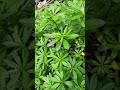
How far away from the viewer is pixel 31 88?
1.80 meters

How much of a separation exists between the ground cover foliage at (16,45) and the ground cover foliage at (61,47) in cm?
6

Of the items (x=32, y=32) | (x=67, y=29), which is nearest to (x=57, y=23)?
(x=67, y=29)

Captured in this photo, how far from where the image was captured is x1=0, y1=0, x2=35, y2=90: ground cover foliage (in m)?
1.75

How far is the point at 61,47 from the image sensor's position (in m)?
1.76

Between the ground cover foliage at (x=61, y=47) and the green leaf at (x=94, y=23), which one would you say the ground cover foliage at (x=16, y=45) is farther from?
the green leaf at (x=94, y=23)

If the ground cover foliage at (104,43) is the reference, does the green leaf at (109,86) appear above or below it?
below

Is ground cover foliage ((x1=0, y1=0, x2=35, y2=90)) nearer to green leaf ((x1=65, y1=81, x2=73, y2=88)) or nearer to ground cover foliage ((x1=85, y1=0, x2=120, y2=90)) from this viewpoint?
green leaf ((x1=65, y1=81, x2=73, y2=88))

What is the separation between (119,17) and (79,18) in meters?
0.21

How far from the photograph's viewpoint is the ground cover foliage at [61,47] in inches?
66.7

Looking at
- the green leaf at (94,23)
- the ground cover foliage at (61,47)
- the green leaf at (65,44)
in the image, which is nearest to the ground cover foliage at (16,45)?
the ground cover foliage at (61,47)

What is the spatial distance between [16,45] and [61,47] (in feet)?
0.80

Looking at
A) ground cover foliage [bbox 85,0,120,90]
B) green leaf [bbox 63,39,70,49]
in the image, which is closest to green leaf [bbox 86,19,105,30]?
ground cover foliage [bbox 85,0,120,90]

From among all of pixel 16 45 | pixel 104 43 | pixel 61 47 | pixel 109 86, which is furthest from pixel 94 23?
pixel 16 45

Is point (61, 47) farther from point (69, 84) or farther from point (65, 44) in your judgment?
point (69, 84)
